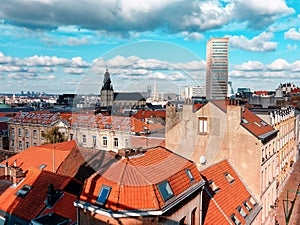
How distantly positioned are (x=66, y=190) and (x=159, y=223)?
742 cm

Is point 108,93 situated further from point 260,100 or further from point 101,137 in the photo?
point 260,100

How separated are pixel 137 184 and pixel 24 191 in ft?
30.3

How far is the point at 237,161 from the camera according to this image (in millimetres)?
20672

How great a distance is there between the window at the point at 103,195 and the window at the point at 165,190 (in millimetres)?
1944

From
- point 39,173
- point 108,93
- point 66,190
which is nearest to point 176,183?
point 108,93

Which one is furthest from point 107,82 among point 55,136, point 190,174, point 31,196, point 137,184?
point 55,136

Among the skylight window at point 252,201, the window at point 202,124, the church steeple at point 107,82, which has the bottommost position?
the skylight window at point 252,201

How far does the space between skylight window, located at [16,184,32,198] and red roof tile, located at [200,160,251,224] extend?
34.0 ft

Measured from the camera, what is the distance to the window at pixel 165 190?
10.3 m

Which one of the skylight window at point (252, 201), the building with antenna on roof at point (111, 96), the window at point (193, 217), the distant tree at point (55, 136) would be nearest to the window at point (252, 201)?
the skylight window at point (252, 201)

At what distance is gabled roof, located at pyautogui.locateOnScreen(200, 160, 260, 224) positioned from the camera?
15.7m

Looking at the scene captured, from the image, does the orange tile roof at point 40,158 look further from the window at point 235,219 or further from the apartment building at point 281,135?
the apartment building at point 281,135

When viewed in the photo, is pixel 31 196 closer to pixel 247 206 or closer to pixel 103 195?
pixel 103 195

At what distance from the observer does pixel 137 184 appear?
33.1ft
